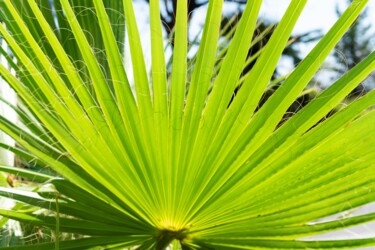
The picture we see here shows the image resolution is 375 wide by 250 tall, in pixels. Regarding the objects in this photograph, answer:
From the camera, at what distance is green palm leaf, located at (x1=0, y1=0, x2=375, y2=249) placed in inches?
34.1

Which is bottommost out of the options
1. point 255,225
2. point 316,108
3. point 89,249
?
point 89,249

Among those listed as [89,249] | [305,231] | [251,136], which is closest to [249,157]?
[251,136]

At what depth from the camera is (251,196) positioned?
96 cm

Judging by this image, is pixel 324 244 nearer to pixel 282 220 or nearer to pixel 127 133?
pixel 282 220

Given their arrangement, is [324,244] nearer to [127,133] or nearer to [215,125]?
[215,125]

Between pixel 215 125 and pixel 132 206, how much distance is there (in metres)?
0.20

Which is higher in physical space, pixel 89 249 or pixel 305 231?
pixel 305 231

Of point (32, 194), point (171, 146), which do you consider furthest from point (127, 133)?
point (32, 194)

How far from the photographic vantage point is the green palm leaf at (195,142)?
0.87m

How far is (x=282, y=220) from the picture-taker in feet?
3.20

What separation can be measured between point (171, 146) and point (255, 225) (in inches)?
8.4

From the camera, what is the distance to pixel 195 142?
0.91 metres

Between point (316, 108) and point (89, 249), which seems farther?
point (89, 249)

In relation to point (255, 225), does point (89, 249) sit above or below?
below
